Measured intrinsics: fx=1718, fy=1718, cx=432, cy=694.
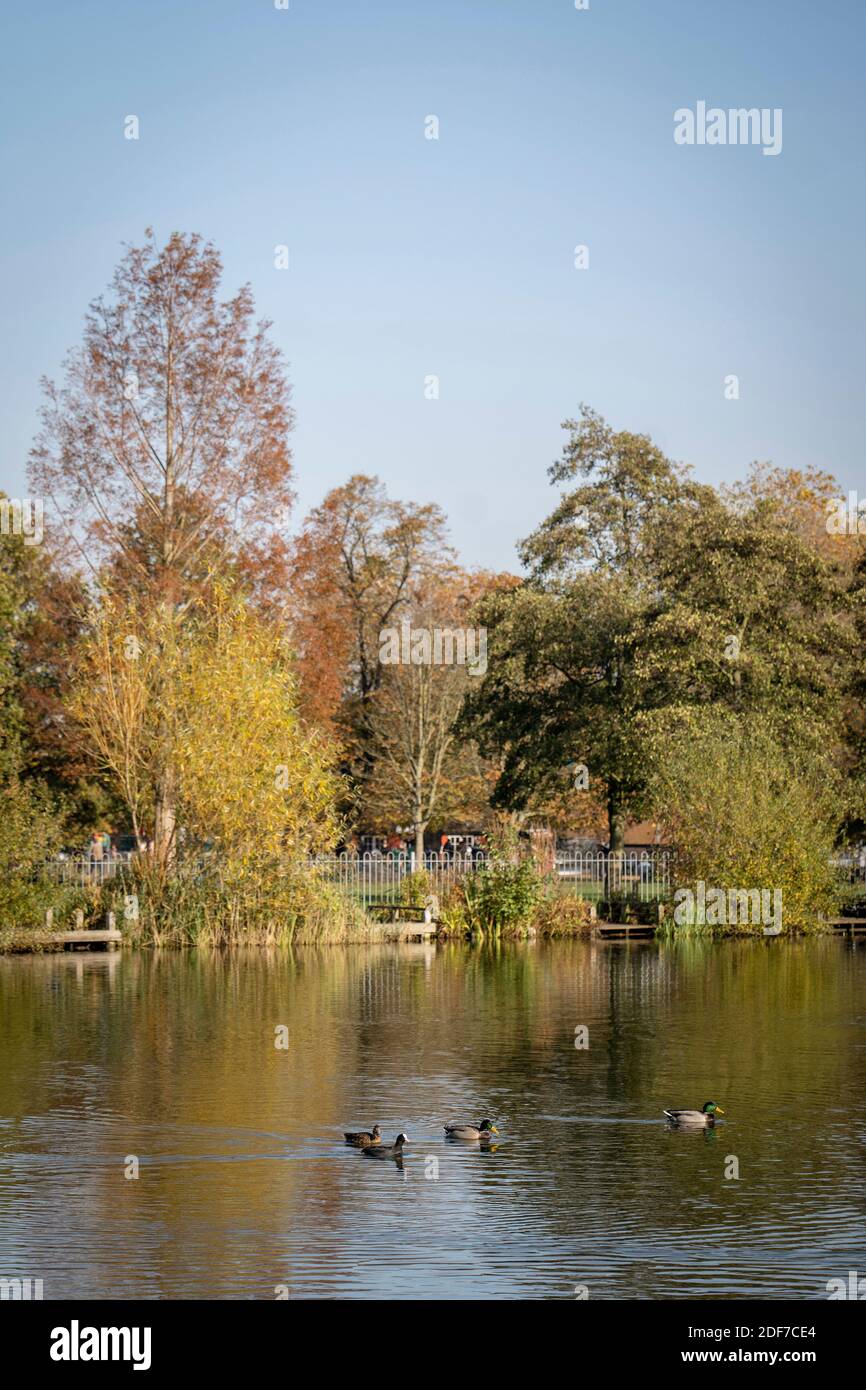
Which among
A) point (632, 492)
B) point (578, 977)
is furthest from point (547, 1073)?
point (632, 492)

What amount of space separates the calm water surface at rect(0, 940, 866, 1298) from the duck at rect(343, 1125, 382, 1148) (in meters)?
0.23

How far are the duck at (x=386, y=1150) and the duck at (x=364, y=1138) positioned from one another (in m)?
0.06

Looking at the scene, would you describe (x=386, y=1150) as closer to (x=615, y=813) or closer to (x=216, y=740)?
(x=216, y=740)

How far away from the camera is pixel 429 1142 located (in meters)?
14.2

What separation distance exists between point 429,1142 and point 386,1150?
0.66 metres

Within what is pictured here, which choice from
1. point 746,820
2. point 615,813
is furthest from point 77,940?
point 615,813

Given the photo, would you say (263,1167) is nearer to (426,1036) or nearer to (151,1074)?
(151,1074)

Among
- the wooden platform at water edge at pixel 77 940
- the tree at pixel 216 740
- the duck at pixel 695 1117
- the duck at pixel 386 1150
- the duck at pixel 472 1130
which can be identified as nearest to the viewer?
the duck at pixel 386 1150

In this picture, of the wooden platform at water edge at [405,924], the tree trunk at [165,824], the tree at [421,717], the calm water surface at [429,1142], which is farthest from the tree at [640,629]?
the calm water surface at [429,1142]

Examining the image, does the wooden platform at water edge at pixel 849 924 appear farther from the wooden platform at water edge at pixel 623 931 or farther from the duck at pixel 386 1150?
the duck at pixel 386 1150

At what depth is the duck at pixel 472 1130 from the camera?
14.1 metres

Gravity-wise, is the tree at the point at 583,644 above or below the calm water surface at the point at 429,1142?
above

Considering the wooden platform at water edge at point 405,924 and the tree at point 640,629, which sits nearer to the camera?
the wooden platform at water edge at point 405,924

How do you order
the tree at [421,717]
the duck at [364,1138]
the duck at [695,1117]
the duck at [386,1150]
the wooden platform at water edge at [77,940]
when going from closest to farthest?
1. the duck at [386,1150]
2. the duck at [364,1138]
3. the duck at [695,1117]
4. the wooden platform at water edge at [77,940]
5. the tree at [421,717]
